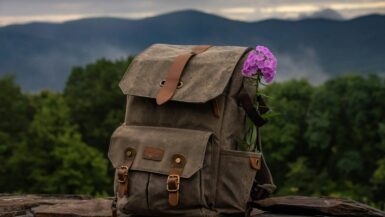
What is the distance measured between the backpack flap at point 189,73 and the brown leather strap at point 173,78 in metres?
0.04

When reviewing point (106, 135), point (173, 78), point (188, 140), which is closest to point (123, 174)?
point (188, 140)

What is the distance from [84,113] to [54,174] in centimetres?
362

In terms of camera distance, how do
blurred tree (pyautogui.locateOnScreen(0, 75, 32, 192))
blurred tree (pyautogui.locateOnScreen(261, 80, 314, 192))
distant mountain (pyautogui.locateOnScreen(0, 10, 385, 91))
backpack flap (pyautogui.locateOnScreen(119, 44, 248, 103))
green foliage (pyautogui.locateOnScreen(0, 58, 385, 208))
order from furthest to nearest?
distant mountain (pyautogui.locateOnScreen(0, 10, 385, 91)), blurred tree (pyautogui.locateOnScreen(261, 80, 314, 192)), blurred tree (pyautogui.locateOnScreen(0, 75, 32, 192)), green foliage (pyautogui.locateOnScreen(0, 58, 385, 208)), backpack flap (pyautogui.locateOnScreen(119, 44, 248, 103))

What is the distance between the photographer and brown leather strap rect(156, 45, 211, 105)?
5.51 meters

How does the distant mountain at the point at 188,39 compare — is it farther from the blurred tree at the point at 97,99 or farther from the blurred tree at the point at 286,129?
the blurred tree at the point at 97,99

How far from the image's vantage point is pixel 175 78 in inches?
221

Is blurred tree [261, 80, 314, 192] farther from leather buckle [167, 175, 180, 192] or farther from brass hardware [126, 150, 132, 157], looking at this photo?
leather buckle [167, 175, 180, 192]

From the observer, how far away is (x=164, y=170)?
5.42 meters

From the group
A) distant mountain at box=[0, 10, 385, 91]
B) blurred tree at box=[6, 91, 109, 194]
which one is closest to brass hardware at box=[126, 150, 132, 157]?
blurred tree at box=[6, 91, 109, 194]

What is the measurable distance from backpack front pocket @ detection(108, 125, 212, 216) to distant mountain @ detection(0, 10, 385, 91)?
89527mm

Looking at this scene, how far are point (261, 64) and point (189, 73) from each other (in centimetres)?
53

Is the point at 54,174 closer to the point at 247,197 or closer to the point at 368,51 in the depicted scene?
the point at 247,197

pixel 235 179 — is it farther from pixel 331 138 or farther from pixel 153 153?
pixel 331 138

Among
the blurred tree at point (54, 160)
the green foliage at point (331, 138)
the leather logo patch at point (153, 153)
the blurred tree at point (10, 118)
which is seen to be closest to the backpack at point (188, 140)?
the leather logo patch at point (153, 153)
